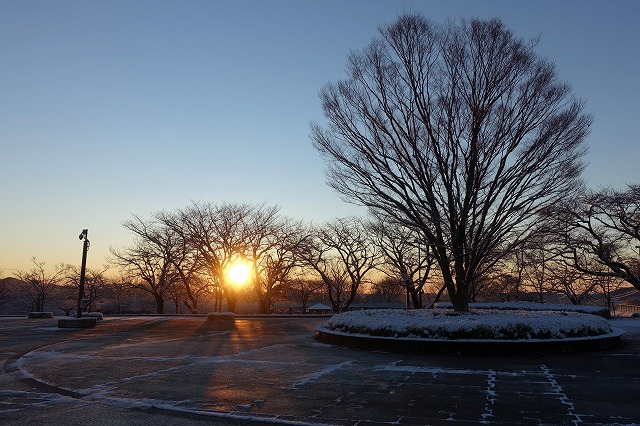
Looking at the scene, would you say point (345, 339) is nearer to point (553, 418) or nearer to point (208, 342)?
point (208, 342)

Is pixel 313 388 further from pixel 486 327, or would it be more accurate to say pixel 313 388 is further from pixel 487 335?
pixel 486 327

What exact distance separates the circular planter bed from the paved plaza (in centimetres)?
68

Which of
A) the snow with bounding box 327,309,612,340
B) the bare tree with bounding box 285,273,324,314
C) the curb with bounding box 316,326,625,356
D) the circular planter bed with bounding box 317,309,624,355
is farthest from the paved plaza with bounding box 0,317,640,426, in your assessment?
the bare tree with bounding box 285,273,324,314

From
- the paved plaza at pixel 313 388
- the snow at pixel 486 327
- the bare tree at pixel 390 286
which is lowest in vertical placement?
the paved plaza at pixel 313 388

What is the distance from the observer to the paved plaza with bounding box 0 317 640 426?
6.34 metres

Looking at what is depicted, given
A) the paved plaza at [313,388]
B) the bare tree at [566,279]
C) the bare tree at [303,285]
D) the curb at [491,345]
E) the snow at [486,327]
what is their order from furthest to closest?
the bare tree at [303,285] < the bare tree at [566,279] < the snow at [486,327] < the curb at [491,345] < the paved plaza at [313,388]

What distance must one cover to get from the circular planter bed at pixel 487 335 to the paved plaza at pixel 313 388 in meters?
0.68

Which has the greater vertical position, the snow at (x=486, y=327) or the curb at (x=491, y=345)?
the snow at (x=486, y=327)

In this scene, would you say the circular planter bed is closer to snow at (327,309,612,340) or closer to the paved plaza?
snow at (327,309,612,340)

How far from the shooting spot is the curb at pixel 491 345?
12578 millimetres

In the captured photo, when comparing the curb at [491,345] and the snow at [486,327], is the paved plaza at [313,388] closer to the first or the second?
the curb at [491,345]

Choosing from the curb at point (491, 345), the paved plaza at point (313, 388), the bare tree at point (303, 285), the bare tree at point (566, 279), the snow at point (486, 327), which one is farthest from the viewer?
the bare tree at point (303, 285)

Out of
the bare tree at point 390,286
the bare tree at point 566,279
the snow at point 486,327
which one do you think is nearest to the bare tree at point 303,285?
the bare tree at point 390,286

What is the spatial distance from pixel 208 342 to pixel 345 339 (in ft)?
15.4
